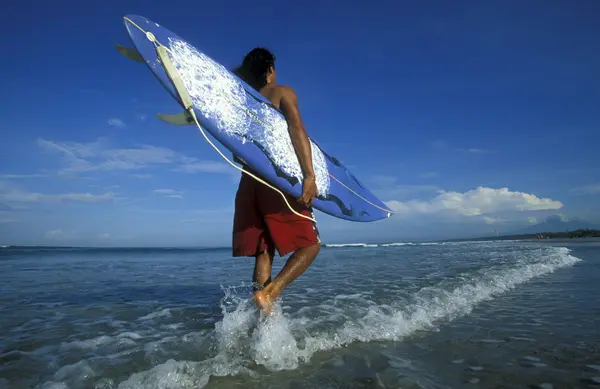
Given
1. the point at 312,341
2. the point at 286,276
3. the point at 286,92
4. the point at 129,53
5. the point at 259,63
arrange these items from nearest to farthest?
1. the point at 312,341
2. the point at 286,276
3. the point at 129,53
4. the point at 286,92
5. the point at 259,63

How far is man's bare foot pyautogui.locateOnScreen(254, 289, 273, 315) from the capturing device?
9.13ft

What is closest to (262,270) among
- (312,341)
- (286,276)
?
(286,276)

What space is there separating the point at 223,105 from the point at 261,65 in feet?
1.87

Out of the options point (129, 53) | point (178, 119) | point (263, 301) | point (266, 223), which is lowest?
point (263, 301)

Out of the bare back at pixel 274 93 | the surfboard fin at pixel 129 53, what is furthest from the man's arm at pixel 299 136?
the surfboard fin at pixel 129 53

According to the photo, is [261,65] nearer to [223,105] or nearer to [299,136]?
[223,105]

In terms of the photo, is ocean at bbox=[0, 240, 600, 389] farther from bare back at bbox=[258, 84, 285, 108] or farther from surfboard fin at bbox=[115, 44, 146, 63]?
surfboard fin at bbox=[115, 44, 146, 63]

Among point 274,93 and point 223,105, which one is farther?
point 274,93

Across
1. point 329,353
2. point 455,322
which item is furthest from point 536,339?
point 329,353

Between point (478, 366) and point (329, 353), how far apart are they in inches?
37.8

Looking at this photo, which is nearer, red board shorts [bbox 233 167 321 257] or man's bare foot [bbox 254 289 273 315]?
man's bare foot [bbox 254 289 273 315]

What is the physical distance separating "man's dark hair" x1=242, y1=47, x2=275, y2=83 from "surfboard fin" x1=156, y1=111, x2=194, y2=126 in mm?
772

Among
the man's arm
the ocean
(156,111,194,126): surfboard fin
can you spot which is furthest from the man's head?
the ocean

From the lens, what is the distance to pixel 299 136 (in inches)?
119
